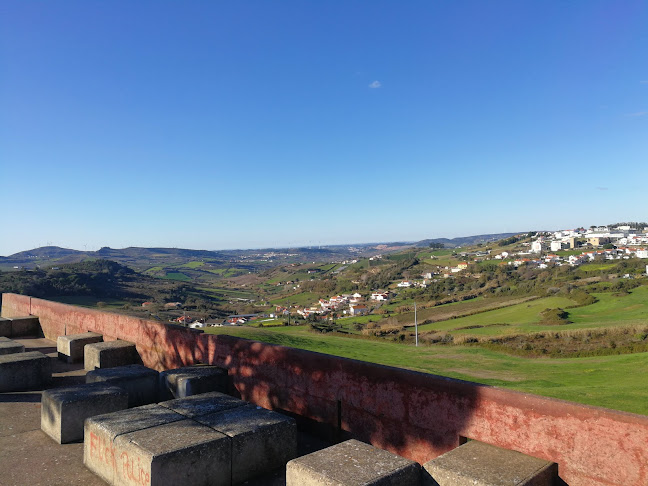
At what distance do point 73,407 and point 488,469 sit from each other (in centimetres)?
407

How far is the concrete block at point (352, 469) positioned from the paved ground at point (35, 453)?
737mm

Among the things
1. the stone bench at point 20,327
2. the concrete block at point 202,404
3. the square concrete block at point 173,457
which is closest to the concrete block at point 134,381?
the concrete block at point 202,404

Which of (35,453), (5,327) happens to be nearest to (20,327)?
(5,327)

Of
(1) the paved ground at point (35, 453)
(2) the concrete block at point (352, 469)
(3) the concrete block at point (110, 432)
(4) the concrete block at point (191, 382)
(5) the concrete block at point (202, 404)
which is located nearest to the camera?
(2) the concrete block at point (352, 469)

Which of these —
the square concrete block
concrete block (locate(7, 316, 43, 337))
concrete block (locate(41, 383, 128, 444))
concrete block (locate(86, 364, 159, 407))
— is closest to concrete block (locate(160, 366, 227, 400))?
concrete block (locate(86, 364, 159, 407))

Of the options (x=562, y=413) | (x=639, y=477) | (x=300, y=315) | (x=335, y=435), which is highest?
(x=562, y=413)

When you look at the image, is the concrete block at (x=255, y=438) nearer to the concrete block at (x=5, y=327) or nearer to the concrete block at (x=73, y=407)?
the concrete block at (x=73, y=407)

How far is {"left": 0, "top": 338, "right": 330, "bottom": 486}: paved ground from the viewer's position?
3807 mm

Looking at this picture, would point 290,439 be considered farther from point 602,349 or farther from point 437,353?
point 602,349

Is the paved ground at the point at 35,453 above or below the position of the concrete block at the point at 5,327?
below

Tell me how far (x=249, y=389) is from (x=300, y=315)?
7445cm

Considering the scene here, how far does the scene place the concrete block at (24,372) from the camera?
6.31m

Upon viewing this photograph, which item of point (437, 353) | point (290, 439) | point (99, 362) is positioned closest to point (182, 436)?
point (290, 439)

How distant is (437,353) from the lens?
107 feet
